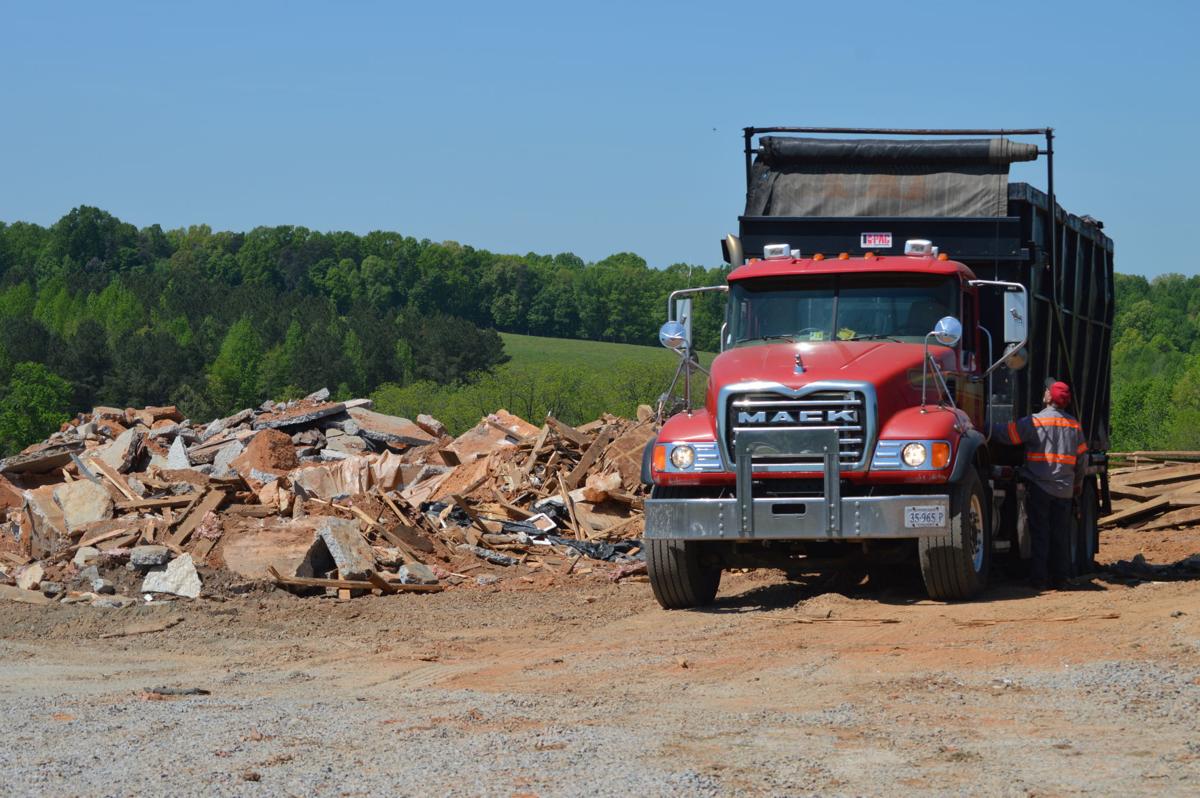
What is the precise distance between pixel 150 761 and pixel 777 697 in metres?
3.55

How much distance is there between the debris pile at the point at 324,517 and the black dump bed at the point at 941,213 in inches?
182

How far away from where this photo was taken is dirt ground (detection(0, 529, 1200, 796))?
6652 millimetres

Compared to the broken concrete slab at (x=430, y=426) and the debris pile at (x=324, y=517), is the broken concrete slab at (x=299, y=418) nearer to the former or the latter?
the broken concrete slab at (x=430, y=426)

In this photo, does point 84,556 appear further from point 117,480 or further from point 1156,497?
point 1156,497

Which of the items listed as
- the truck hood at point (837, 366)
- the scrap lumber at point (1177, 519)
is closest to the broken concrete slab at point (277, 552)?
the truck hood at point (837, 366)

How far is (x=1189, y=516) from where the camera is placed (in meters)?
20.6

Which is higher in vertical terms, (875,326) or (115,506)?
(875,326)

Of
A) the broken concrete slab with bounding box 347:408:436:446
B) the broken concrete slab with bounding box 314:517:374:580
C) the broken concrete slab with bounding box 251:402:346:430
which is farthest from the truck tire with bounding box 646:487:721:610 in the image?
the broken concrete slab with bounding box 251:402:346:430

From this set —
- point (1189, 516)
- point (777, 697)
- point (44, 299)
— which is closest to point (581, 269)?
point (44, 299)

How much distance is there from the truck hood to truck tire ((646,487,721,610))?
1150 mm

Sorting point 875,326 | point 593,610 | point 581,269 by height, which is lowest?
point 593,610

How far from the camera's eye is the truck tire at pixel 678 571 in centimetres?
1251

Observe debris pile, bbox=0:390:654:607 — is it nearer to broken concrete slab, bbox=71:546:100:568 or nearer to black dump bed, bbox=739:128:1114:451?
broken concrete slab, bbox=71:546:100:568

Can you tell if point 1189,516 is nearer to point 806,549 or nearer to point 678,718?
point 806,549
